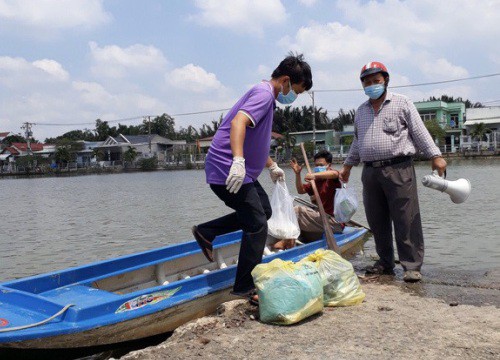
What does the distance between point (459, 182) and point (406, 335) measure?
2.44m

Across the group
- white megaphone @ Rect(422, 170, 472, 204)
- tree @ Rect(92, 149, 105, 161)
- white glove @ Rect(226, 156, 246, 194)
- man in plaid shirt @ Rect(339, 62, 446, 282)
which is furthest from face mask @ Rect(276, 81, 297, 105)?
tree @ Rect(92, 149, 105, 161)

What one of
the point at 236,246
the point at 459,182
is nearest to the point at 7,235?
the point at 236,246

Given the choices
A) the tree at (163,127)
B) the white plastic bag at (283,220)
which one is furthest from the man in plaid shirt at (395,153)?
the tree at (163,127)

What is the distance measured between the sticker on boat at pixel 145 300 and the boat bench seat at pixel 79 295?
106 mm

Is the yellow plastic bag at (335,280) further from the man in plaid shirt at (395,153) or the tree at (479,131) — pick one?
the tree at (479,131)

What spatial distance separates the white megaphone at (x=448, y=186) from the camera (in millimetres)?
5672

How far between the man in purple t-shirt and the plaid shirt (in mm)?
1182

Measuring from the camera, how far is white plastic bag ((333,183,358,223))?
6.96m

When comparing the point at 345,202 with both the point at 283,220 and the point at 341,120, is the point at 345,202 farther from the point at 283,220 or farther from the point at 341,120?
the point at 341,120

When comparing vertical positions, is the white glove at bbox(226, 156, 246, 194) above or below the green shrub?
above

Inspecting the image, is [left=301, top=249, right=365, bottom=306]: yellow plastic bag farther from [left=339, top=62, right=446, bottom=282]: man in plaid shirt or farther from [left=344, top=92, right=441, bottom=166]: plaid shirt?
[left=344, top=92, right=441, bottom=166]: plaid shirt

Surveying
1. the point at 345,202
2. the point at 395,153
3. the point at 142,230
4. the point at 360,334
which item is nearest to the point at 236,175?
the point at 360,334

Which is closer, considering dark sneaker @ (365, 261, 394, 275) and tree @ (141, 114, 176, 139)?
dark sneaker @ (365, 261, 394, 275)

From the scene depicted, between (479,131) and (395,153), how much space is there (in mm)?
59824
